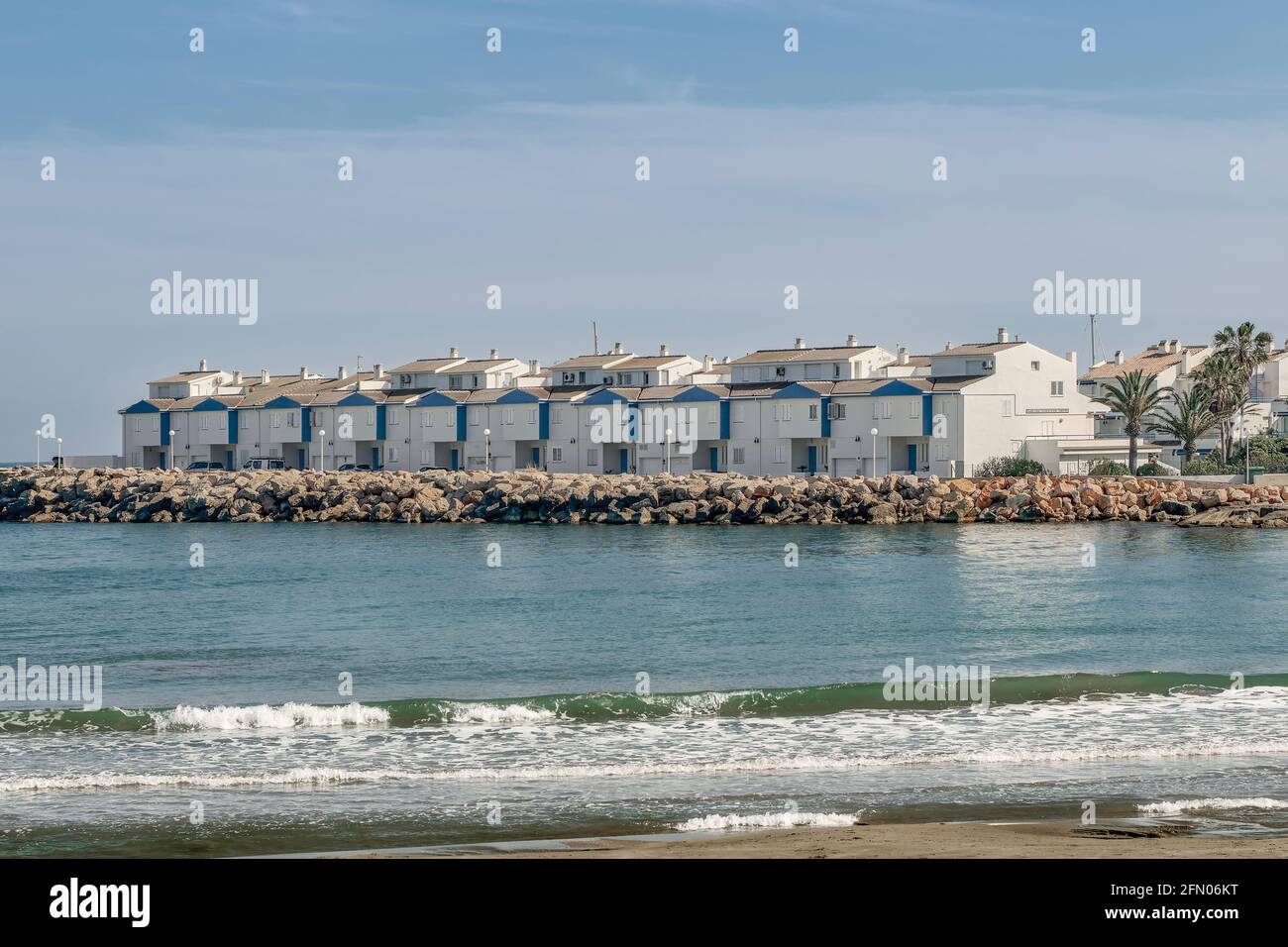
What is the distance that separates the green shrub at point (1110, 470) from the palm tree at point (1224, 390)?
30.3ft

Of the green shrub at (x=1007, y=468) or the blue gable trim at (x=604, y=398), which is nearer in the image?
the green shrub at (x=1007, y=468)

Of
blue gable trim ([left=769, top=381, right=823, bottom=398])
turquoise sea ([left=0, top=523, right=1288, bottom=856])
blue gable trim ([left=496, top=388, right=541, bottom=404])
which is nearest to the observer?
turquoise sea ([left=0, top=523, right=1288, bottom=856])

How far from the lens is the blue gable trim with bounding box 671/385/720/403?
91.4 meters

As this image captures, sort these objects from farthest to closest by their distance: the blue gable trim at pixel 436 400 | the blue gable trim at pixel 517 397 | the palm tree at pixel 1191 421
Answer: the blue gable trim at pixel 436 400, the blue gable trim at pixel 517 397, the palm tree at pixel 1191 421

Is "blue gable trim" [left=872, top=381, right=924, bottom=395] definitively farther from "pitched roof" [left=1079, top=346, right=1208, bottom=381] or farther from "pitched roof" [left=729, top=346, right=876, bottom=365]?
"pitched roof" [left=1079, top=346, right=1208, bottom=381]

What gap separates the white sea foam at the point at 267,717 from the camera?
62.6 feet

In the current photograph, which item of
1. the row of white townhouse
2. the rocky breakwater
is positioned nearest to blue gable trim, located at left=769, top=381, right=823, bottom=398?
the row of white townhouse

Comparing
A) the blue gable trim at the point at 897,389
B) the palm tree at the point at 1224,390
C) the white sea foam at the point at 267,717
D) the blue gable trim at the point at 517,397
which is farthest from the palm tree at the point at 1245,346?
the white sea foam at the point at 267,717

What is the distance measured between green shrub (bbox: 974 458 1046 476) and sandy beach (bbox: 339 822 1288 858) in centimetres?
7032

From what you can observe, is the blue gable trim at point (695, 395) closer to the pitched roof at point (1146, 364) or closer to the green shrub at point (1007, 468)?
the green shrub at point (1007, 468)

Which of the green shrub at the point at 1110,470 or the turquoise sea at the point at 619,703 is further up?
the green shrub at the point at 1110,470

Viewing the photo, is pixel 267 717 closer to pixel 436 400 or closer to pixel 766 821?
pixel 766 821

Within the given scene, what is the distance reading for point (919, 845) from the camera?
1152cm
